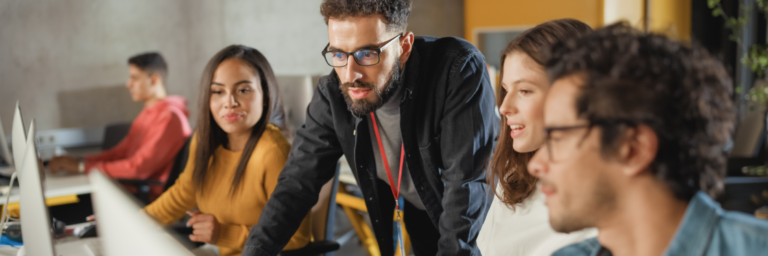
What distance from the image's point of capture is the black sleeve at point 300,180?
1507 mm

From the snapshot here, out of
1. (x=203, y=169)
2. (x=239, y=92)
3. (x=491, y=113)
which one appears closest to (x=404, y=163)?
(x=491, y=113)

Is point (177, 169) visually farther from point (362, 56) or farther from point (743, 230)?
point (743, 230)

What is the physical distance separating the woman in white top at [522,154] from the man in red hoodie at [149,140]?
8.03 feet

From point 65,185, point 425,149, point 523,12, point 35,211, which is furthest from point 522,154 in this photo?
point 523,12

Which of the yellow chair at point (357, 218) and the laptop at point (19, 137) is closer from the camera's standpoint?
the laptop at point (19, 137)

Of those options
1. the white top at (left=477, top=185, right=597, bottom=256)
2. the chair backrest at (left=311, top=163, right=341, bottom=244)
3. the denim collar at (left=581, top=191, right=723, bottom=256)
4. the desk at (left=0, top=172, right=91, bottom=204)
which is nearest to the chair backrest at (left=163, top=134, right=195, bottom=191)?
the desk at (left=0, top=172, right=91, bottom=204)

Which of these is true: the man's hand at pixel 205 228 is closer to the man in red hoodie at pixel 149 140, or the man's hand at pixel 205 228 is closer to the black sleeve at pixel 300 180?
the black sleeve at pixel 300 180

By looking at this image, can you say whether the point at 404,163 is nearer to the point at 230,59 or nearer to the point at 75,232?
the point at 230,59

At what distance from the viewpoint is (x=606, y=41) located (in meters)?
0.67

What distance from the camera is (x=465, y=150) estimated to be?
1427mm

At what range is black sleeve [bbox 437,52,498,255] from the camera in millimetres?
1384

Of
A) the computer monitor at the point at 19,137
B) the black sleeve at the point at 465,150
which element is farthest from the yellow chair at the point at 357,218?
the computer monitor at the point at 19,137

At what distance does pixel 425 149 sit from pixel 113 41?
4.34 metres

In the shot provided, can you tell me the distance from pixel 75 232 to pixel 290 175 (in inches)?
34.3
